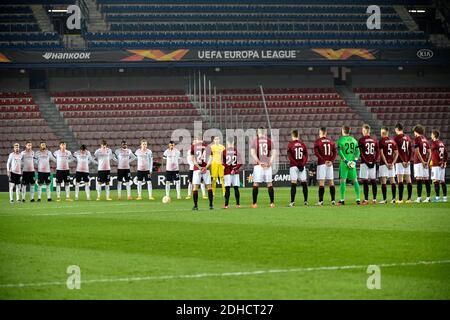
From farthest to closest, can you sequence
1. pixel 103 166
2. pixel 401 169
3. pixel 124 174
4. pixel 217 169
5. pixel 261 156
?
1. pixel 103 166
2. pixel 124 174
3. pixel 401 169
4. pixel 217 169
5. pixel 261 156

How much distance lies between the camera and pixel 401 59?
2106 inches

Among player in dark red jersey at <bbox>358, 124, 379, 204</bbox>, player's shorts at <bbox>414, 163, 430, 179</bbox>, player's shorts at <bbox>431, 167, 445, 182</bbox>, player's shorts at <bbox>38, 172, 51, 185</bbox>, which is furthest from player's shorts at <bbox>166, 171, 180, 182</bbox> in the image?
player's shorts at <bbox>431, 167, 445, 182</bbox>

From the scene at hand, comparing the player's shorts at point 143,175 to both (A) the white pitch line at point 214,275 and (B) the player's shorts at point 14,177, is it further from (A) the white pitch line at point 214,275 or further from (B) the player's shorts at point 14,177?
(A) the white pitch line at point 214,275

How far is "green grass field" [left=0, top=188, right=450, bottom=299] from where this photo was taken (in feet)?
31.1

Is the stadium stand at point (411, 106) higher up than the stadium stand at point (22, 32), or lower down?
lower down

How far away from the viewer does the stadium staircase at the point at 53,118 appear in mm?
48938

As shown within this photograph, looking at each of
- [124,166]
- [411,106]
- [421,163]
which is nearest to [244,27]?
[411,106]

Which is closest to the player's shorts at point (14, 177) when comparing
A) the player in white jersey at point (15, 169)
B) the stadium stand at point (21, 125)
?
the player in white jersey at point (15, 169)

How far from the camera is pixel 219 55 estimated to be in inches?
2021

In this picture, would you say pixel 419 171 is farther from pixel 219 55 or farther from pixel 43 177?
pixel 219 55

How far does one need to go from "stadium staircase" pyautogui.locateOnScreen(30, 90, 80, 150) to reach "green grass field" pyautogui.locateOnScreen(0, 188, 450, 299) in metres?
27.2

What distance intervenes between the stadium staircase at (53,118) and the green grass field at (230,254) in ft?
89.2

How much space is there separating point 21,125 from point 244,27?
50.7 feet

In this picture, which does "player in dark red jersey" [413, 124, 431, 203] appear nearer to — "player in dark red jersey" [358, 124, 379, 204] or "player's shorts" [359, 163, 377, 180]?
"player in dark red jersey" [358, 124, 379, 204]
